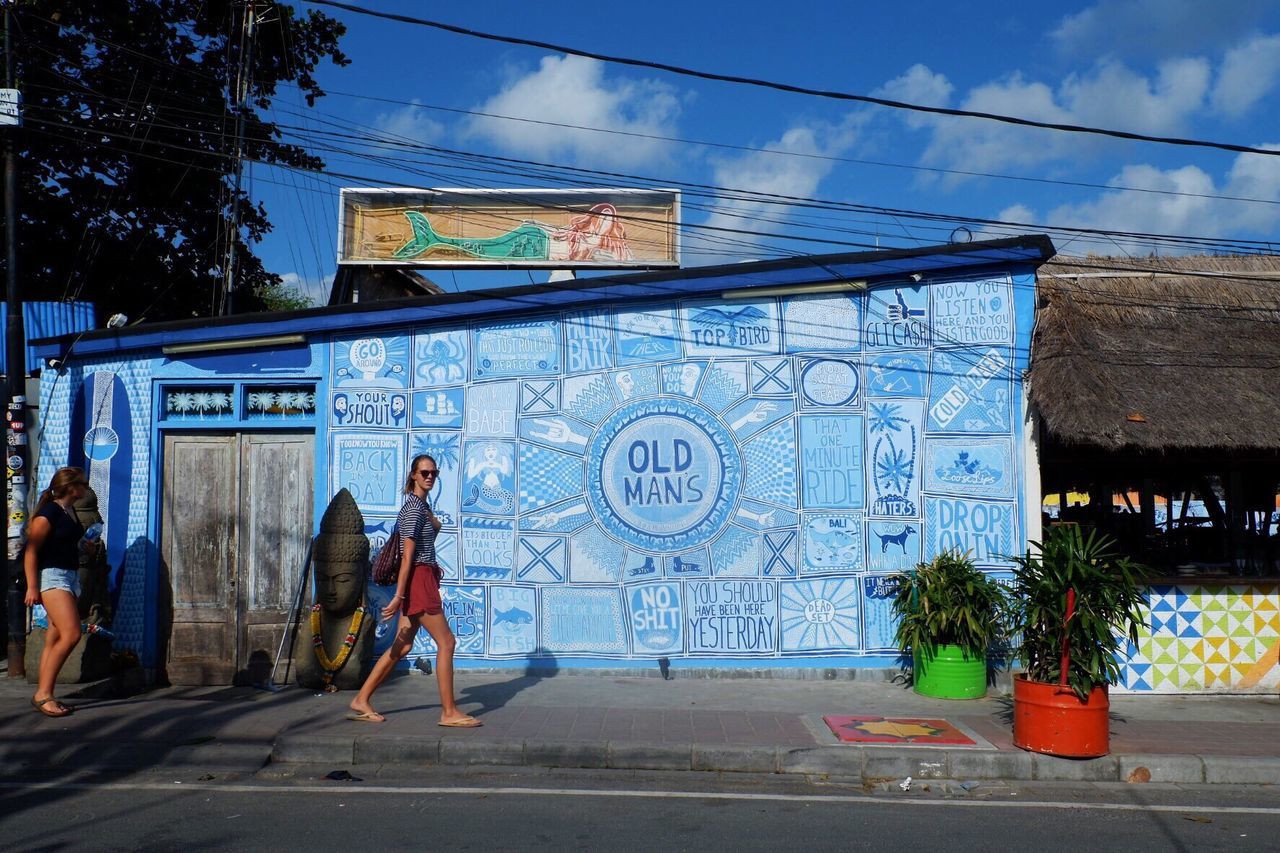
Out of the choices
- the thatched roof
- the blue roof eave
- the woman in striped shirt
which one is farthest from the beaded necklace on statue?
the thatched roof

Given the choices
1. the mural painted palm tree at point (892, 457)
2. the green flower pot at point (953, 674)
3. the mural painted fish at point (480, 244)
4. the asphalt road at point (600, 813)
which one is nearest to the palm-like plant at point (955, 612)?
the green flower pot at point (953, 674)

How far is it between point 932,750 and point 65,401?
27.2 feet

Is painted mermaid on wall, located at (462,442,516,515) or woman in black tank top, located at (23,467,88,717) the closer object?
woman in black tank top, located at (23,467,88,717)

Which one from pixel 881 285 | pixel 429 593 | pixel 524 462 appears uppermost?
pixel 881 285

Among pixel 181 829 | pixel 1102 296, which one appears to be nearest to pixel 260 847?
pixel 181 829

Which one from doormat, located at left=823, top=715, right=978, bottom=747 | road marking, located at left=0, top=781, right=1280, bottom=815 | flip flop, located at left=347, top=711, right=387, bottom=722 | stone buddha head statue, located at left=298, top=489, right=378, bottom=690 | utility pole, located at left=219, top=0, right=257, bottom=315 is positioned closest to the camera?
road marking, located at left=0, top=781, right=1280, bottom=815

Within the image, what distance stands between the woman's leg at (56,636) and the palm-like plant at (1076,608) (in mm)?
7094

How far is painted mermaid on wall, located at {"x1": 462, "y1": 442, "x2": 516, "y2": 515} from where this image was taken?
9.63 m

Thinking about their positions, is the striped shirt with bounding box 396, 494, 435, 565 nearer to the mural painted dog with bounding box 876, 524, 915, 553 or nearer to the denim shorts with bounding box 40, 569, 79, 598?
the denim shorts with bounding box 40, 569, 79, 598

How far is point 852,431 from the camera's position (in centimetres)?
959

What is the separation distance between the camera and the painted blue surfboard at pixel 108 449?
9.51 metres

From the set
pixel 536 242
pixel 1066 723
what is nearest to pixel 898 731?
pixel 1066 723

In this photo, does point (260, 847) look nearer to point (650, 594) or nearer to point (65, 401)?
point (650, 594)

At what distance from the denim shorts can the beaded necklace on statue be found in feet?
6.18
